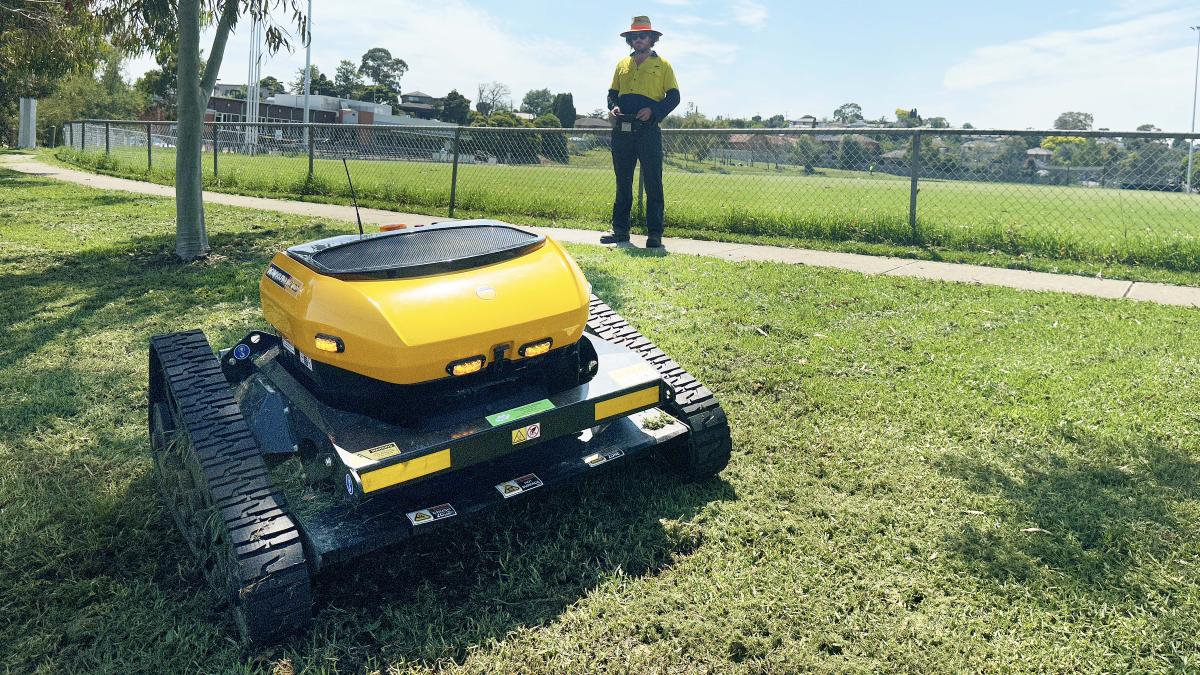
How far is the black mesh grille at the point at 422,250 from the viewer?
9.34 feet

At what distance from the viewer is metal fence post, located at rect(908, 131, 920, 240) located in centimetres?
898

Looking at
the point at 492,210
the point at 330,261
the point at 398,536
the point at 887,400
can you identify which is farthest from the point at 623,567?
the point at 492,210

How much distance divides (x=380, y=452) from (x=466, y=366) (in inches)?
14.7

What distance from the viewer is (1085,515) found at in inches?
127

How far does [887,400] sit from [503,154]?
8.84 m

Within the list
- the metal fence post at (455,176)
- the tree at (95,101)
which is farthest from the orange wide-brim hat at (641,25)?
the tree at (95,101)

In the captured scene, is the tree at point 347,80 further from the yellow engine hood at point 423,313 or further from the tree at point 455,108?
the yellow engine hood at point 423,313

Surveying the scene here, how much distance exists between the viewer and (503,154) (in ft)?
40.3

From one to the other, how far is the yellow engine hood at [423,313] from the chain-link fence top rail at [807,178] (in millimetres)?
6806

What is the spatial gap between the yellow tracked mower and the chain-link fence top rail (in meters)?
6.56

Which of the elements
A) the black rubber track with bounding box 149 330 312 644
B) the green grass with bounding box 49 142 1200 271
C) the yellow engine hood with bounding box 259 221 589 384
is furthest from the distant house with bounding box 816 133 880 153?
the black rubber track with bounding box 149 330 312 644

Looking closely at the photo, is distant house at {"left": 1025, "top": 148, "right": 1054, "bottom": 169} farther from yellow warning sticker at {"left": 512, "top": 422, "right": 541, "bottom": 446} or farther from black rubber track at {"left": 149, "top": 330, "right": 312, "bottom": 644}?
black rubber track at {"left": 149, "top": 330, "right": 312, "bottom": 644}

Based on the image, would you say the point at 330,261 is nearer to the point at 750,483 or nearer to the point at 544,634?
the point at 544,634

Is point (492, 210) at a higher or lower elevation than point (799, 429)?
higher
